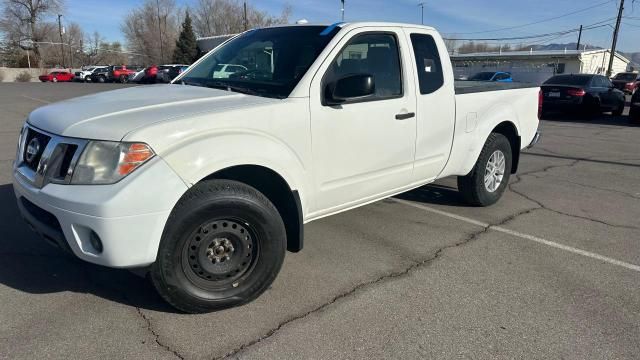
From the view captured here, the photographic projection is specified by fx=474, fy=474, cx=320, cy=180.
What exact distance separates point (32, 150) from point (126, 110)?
2.44 feet

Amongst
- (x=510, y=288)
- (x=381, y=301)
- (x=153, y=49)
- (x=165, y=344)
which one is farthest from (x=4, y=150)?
(x=153, y=49)

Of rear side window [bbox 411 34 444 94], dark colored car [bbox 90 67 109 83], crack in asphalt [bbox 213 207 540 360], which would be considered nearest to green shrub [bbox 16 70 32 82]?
dark colored car [bbox 90 67 109 83]

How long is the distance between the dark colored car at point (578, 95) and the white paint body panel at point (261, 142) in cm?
1240

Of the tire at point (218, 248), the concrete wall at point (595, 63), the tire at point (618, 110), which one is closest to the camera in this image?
the tire at point (218, 248)

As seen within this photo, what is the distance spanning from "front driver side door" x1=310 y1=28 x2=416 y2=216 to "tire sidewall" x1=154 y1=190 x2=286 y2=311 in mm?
537

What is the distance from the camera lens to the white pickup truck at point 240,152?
261cm

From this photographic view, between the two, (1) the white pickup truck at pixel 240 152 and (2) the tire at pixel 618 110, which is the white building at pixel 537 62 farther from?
(1) the white pickup truck at pixel 240 152

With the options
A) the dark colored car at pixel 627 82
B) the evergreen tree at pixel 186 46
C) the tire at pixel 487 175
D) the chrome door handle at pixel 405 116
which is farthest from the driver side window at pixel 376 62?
the evergreen tree at pixel 186 46

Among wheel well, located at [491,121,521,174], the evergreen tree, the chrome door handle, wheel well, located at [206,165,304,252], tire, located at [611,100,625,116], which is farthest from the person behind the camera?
the evergreen tree

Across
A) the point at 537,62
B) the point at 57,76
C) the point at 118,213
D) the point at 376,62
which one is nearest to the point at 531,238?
the point at 376,62

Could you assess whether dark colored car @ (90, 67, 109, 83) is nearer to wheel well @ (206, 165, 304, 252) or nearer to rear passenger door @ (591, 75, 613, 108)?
rear passenger door @ (591, 75, 613, 108)

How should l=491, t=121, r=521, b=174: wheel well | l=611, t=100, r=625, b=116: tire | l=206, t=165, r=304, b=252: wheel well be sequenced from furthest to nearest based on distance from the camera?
1. l=611, t=100, r=625, b=116: tire
2. l=491, t=121, r=521, b=174: wheel well
3. l=206, t=165, r=304, b=252: wheel well

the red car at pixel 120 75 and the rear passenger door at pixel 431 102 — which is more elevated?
the rear passenger door at pixel 431 102

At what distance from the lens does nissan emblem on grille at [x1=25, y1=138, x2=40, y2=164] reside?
3031 millimetres
